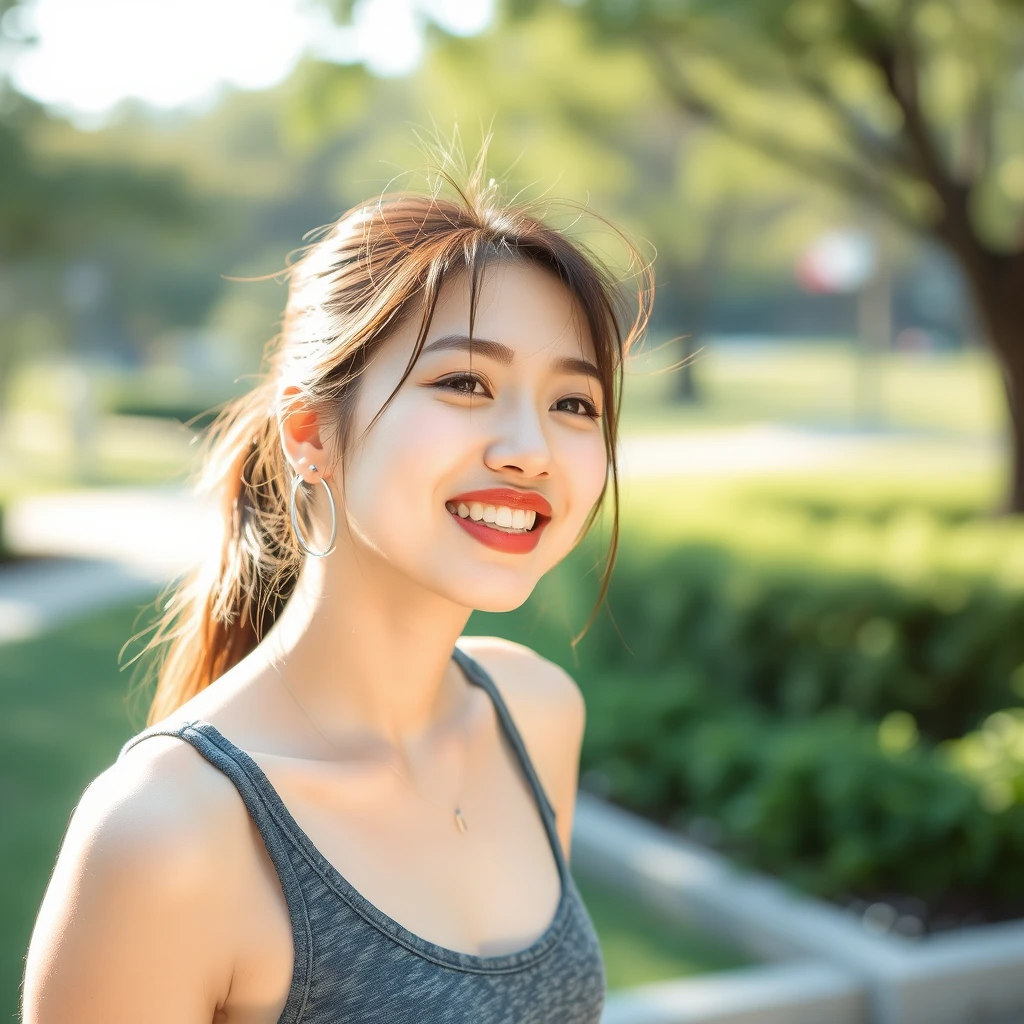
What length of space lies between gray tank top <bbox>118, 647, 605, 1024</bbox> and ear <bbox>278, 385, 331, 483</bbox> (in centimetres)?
38

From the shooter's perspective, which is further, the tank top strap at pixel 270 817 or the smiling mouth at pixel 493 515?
the smiling mouth at pixel 493 515

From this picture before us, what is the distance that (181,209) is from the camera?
17.1 m

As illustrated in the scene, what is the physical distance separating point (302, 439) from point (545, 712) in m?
0.68

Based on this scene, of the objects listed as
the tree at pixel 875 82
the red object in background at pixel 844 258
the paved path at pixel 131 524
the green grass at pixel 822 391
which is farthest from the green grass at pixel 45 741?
the red object in background at pixel 844 258

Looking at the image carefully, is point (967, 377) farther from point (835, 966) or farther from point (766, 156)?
point (835, 966)

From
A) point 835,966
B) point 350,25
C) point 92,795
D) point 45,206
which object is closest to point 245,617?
point 92,795

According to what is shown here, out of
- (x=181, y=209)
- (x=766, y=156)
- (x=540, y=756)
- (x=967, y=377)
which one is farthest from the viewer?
(x=967, y=377)

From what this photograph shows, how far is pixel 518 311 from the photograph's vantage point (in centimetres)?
169

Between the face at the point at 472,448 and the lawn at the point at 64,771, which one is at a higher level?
the face at the point at 472,448

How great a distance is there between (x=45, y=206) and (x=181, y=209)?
8.66 ft

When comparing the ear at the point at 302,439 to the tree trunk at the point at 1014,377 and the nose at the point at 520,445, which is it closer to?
the nose at the point at 520,445

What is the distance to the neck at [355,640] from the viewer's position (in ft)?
5.83

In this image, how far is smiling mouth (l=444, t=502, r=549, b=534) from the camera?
5.42 feet

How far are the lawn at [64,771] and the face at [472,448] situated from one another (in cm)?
81
